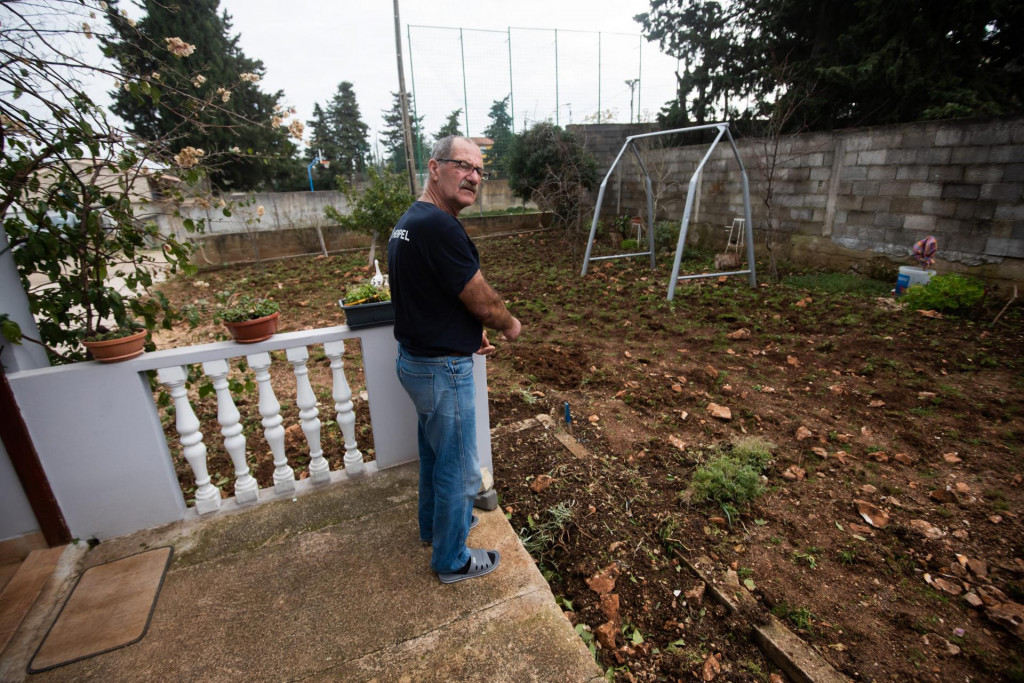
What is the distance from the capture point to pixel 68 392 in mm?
1798

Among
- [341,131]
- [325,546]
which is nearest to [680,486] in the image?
[325,546]

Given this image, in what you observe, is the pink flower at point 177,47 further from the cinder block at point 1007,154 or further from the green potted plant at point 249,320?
the cinder block at point 1007,154

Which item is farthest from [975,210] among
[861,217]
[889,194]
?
[861,217]

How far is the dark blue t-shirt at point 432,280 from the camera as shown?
1546 mm

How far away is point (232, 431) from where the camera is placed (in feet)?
7.09

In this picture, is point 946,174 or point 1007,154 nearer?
point 1007,154

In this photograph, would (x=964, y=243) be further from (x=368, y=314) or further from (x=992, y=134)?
(x=368, y=314)

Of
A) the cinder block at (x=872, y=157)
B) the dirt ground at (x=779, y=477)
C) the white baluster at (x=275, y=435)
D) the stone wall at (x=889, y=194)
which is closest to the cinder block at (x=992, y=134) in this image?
the stone wall at (x=889, y=194)

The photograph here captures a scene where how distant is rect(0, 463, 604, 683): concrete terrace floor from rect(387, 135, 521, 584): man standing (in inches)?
6.9

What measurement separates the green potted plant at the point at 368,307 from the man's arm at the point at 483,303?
606 millimetres

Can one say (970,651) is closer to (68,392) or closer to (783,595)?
(783,595)

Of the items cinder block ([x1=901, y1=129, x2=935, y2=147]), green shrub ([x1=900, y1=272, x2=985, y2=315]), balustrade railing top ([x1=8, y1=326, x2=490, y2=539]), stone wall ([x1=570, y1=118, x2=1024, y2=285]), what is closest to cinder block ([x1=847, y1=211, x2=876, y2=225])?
stone wall ([x1=570, y1=118, x2=1024, y2=285])

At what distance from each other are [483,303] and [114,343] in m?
1.40

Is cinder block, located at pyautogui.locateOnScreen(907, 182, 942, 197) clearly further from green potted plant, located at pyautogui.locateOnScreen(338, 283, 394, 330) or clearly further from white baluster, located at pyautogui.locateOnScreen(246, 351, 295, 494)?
white baluster, located at pyautogui.locateOnScreen(246, 351, 295, 494)
